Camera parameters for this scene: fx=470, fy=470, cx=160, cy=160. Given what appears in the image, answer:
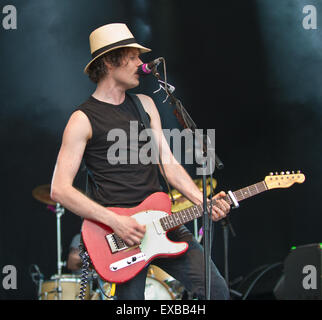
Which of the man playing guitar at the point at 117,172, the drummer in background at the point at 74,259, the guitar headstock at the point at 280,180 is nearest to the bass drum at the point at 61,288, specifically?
the drummer in background at the point at 74,259

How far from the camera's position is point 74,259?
5672 millimetres

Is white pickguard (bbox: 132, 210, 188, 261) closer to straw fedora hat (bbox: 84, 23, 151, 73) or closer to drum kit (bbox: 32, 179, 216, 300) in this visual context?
straw fedora hat (bbox: 84, 23, 151, 73)

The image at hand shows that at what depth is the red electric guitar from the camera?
8.98ft

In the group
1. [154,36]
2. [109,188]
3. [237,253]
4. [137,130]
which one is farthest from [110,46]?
[237,253]

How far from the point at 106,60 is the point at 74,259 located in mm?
3135

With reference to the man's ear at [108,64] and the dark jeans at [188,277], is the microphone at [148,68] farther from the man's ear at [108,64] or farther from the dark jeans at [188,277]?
the dark jeans at [188,277]

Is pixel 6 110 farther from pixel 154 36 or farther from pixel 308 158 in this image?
pixel 308 158

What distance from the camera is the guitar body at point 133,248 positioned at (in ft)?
8.96

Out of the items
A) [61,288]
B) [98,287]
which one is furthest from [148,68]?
[61,288]

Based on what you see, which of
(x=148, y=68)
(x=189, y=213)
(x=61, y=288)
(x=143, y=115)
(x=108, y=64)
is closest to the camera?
(x=148, y=68)

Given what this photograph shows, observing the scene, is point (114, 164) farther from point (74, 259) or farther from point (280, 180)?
point (74, 259)

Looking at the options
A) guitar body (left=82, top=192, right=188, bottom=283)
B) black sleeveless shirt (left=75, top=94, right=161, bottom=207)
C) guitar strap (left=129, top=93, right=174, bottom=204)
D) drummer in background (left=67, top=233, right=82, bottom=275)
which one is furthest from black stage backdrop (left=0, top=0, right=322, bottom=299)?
guitar body (left=82, top=192, right=188, bottom=283)

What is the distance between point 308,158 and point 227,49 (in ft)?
5.49

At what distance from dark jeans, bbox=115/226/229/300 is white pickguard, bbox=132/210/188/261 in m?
0.09
